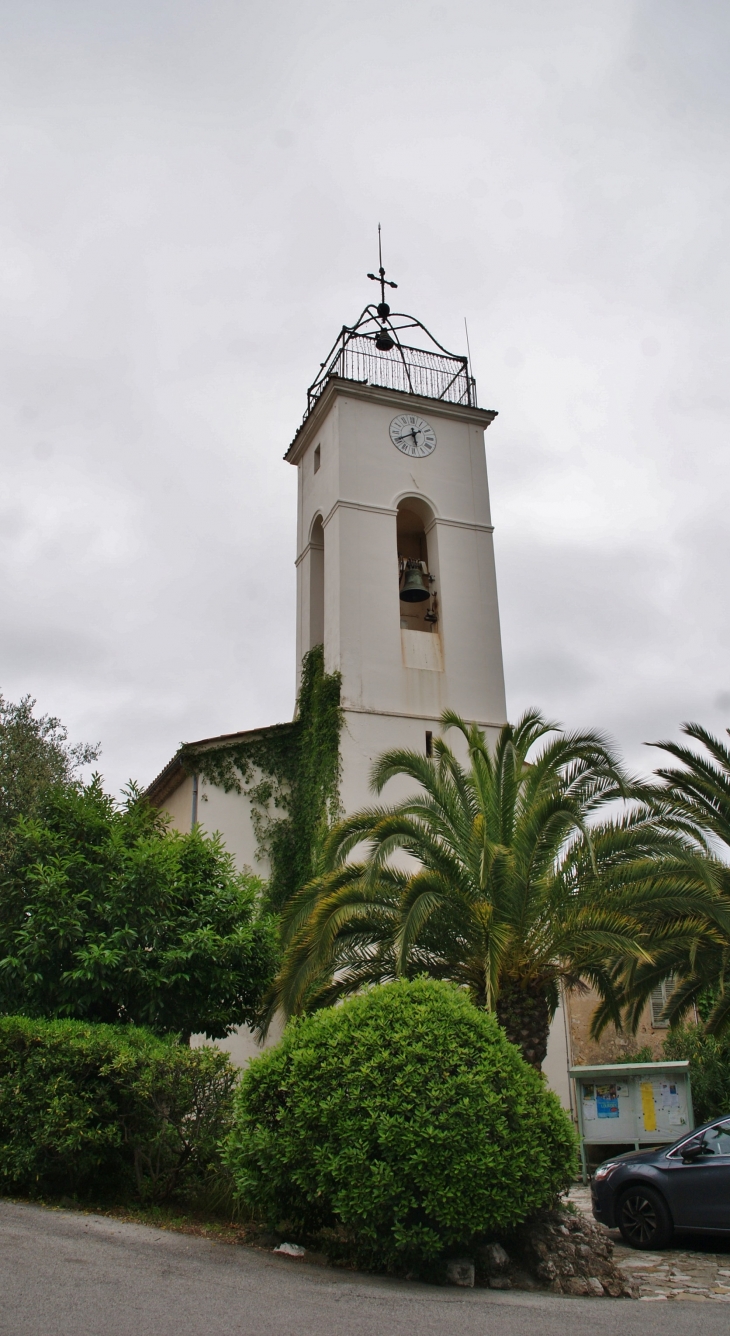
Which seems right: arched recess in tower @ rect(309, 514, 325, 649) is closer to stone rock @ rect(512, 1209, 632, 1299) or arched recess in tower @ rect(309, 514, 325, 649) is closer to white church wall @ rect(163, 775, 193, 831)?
white church wall @ rect(163, 775, 193, 831)

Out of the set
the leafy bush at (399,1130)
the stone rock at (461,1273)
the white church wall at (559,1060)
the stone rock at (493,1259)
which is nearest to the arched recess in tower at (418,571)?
the white church wall at (559,1060)

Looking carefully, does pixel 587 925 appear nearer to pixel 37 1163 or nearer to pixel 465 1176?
pixel 465 1176

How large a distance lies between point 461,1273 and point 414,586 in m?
15.5

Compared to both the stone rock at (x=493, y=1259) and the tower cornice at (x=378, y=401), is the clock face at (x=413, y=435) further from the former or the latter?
the stone rock at (x=493, y=1259)

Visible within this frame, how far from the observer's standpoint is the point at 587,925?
1211 cm

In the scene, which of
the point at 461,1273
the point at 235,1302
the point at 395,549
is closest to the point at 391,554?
the point at 395,549

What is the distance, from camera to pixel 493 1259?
7570mm

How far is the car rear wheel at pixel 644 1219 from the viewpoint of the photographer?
9.59 meters

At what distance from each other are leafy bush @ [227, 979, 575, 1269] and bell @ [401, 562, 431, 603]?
1378cm

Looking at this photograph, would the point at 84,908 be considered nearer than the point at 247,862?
Yes

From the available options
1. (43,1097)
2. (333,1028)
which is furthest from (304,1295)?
(43,1097)

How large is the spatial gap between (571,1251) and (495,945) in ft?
13.5

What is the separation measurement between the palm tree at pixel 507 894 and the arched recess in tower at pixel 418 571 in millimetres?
8056

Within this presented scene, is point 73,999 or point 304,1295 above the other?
point 73,999
